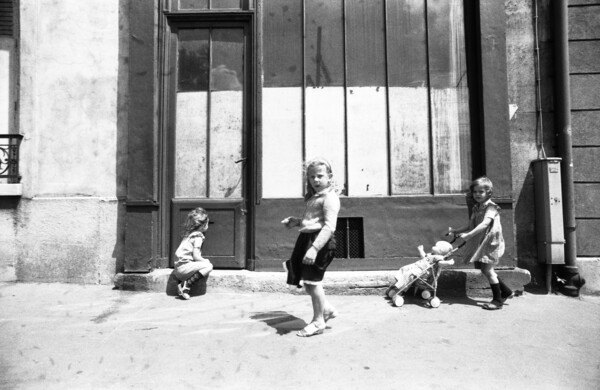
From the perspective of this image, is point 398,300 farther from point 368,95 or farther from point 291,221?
point 368,95

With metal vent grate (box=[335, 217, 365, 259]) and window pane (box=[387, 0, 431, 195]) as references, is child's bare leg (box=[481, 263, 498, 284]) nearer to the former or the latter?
window pane (box=[387, 0, 431, 195])

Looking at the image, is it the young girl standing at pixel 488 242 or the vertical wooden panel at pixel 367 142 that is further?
the vertical wooden panel at pixel 367 142

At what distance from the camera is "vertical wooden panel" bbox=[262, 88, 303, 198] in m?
5.63

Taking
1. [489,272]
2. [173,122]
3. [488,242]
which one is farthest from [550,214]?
[173,122]

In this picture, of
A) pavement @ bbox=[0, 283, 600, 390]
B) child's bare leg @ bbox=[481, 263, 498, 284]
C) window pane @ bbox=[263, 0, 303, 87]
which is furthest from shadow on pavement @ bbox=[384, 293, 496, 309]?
window pane @ bbox=[263, 0, 303, 87]

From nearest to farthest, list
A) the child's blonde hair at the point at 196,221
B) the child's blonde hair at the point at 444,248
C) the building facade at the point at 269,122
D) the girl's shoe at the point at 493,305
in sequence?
the girl's shoe at the point at 493,305 → the child's blonde hair at the point at 444,248 → the child's blonde hair at the point at 196,221 → the building facade at the point at 269,122

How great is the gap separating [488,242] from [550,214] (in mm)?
1225

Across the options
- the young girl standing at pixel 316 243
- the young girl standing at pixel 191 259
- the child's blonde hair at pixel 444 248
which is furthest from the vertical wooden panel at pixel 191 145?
the child's blonde hair at pixel 444 248

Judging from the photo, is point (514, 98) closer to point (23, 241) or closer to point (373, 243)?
point (373, 243)

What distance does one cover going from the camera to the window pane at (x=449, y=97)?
5.64 meters

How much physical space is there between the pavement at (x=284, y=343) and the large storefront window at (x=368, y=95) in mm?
1710

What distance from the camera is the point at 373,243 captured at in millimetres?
5500

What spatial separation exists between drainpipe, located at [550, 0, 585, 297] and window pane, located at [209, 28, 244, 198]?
14.1ft

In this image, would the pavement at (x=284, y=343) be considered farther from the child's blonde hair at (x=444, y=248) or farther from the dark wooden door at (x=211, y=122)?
the dark wooden door at (x=211, y=122)
